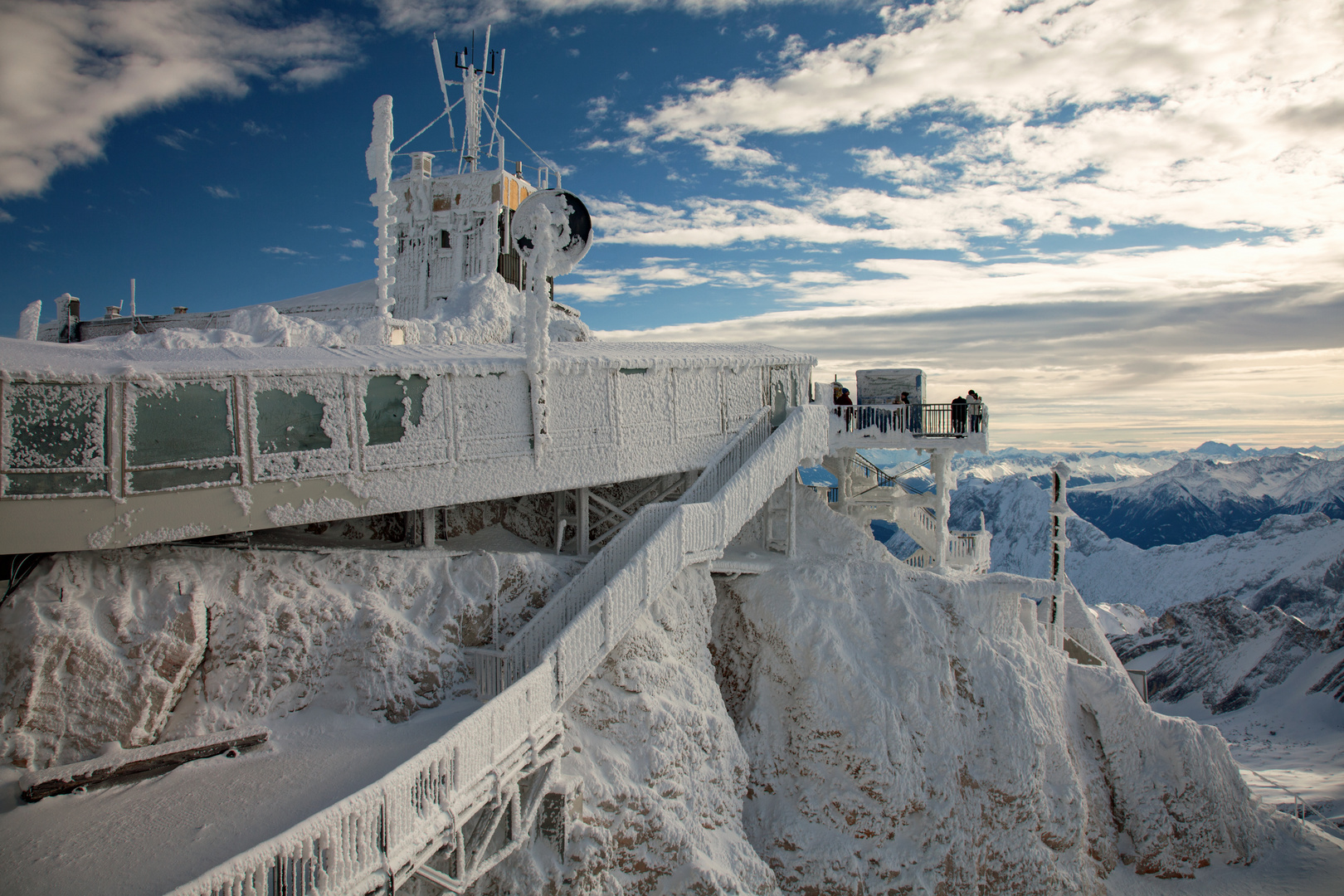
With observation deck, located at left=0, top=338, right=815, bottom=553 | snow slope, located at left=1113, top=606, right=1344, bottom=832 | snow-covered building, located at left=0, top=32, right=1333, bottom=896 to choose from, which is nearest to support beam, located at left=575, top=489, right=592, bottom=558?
snow-covered building, located at left=0, top=32, right=1333, bottom=896

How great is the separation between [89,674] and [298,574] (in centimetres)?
260

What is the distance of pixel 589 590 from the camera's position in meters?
12.4

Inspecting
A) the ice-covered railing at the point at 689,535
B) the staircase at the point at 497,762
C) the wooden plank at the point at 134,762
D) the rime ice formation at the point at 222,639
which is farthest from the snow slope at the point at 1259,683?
the wooden plank at the point at 134,762

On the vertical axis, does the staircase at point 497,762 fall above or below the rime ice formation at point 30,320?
below

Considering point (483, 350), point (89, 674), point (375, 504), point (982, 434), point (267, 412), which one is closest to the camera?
point (89, 674)

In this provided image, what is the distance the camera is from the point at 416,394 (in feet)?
38.6

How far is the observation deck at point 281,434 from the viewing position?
8438 millimetres

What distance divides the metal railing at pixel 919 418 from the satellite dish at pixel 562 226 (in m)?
9.11

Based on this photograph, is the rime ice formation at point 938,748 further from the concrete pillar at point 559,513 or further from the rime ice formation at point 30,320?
the rime ice formation at point 30,320

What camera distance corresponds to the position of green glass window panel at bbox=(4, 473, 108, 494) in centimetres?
821

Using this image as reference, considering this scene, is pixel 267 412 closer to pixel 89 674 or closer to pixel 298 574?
pixel 298 574

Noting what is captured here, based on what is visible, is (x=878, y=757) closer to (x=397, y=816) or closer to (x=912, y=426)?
(x=912, y=426)

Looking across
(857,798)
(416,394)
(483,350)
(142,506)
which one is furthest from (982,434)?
(142,506)

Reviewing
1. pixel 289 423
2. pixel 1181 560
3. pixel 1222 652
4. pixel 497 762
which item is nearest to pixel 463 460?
pixel 289 423
